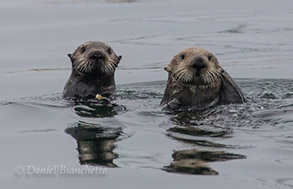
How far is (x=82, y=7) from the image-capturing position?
59.7ft

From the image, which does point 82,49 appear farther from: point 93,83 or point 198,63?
point 198,63

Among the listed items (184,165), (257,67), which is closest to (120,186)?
(184,165)

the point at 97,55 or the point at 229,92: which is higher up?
the point at 97,55

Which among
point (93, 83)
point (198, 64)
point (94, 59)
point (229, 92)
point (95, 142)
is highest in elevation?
point (198, 64)

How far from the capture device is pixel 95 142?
7.27 metres

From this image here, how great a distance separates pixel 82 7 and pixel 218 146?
11.8 metres

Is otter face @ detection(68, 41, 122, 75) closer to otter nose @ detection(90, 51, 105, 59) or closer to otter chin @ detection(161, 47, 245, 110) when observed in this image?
otter nose @ detection(90, 51, 105, 59)

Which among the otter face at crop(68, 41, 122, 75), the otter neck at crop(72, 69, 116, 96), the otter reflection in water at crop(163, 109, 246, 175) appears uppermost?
the otter face at crop(68, 41, 122, 75)

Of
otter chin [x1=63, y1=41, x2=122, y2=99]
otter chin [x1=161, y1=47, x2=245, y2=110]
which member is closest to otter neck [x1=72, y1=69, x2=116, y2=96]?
otter chin [x1=63, y1=41, x2=122, y2=99]

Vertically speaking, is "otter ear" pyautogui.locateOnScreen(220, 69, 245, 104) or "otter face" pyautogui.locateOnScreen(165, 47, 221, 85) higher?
"otter face" pyautogui.locateOnScreen(165, 47, 221, 85)

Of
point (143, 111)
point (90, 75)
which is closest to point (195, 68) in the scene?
point (143, 111)

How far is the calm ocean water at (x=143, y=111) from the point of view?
6.24 meters

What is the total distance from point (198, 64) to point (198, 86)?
0.42 meters

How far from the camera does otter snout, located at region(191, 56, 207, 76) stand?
819cm
